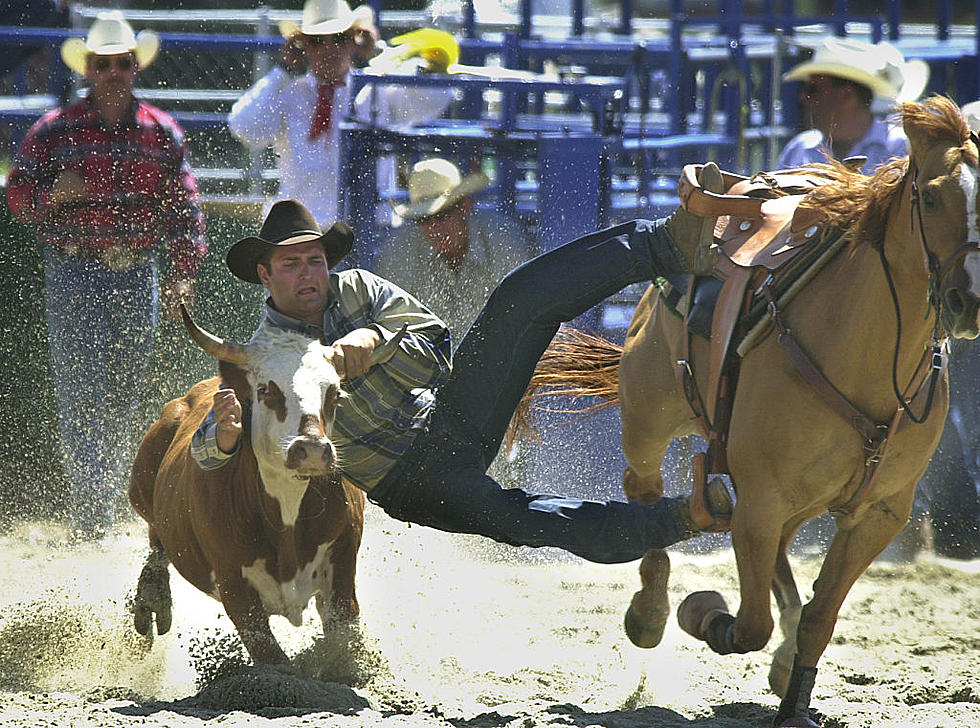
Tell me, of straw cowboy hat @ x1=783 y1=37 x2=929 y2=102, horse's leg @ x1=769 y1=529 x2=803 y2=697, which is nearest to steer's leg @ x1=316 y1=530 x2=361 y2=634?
horse's leg @ x1=769 y1=529 x2=803 y2=697

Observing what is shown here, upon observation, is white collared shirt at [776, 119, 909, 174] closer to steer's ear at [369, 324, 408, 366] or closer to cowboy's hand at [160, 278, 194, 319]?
steer's ear at [369, 324, 408, 366]

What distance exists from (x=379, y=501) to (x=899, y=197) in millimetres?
1727

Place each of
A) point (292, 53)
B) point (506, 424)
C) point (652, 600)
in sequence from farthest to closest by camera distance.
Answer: point (292, 53) → point (652, 600) → point (506, 424)

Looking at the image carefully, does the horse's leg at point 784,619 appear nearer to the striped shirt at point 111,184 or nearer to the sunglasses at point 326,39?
the striped shirt at point 111,184

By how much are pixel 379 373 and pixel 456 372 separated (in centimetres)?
23

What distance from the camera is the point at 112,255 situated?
6.07 metres

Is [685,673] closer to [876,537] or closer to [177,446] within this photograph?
[876,537]

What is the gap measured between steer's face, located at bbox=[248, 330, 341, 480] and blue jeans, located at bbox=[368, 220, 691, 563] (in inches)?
17.9

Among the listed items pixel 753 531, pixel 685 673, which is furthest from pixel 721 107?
pixel 753 531

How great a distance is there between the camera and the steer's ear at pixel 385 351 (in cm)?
378

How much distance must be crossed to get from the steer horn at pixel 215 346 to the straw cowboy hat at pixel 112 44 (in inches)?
117

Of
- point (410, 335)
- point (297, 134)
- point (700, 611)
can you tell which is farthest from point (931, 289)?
point (297, 134)

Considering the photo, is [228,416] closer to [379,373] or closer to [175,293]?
[379,373]

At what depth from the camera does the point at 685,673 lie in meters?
4.53
